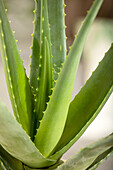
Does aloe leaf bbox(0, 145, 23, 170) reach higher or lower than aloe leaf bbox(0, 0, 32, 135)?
lower

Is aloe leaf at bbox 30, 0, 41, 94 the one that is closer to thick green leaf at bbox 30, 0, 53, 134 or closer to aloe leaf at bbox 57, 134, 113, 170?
thick green leaf at bbox 30, 0, 53, 134

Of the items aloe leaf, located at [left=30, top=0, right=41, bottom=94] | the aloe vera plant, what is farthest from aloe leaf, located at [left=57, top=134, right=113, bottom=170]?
aloe leaf, located at [left=30, top=0, right=41, bottom=94]

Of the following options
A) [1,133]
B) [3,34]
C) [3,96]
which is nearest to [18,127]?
[1,133]

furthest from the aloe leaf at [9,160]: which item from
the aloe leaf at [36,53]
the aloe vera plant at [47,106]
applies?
the aloe leaf at [36,53]

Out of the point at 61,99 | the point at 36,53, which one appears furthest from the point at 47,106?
the point at 36,53

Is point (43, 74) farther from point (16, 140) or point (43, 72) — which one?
point (16, 140)

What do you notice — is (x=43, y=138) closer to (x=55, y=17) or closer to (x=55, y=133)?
(x=55, y=133)

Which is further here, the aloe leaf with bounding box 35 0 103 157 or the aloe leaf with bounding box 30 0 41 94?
the aloe leaf with bounding box 30 0 41 94

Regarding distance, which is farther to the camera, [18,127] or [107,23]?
[107,23]
